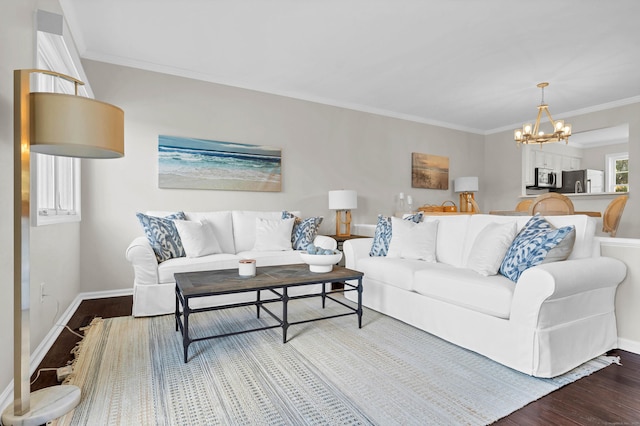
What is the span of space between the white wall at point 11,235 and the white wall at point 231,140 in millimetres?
933

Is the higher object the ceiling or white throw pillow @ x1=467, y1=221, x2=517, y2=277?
the ceiling

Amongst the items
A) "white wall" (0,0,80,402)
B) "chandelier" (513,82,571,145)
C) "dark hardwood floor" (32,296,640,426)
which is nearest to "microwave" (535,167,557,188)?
"chandelier" (513,82,571,145)

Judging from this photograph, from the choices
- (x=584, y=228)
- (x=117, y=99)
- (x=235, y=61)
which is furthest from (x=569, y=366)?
(x=117, y=99)

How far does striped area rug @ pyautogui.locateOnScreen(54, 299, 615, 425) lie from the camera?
5.11ft

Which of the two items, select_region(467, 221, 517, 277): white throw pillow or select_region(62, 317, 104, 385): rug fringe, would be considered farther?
select_region(467, 221, 517, 277): white throw pillow

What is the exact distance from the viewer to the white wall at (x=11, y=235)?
5.25 feet

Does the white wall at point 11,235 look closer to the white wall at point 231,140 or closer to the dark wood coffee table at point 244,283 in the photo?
the dark wood coffee table at point 244,283

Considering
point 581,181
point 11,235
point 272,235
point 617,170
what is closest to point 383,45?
point 272,235

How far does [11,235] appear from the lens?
1.71 meters

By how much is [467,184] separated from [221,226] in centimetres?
440

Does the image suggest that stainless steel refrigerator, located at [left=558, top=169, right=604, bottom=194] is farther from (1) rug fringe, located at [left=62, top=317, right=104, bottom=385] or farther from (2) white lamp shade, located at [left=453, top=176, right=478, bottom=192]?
(1) rug fringe, located at [left=62, top=317, right=104, bottom=385]

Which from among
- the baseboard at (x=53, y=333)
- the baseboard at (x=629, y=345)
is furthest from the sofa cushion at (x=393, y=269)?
the baseboard at (x=53, y=333)

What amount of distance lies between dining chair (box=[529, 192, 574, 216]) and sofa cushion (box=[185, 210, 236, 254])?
10.6 feet

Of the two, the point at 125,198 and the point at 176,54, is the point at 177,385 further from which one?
the point at 176,54
